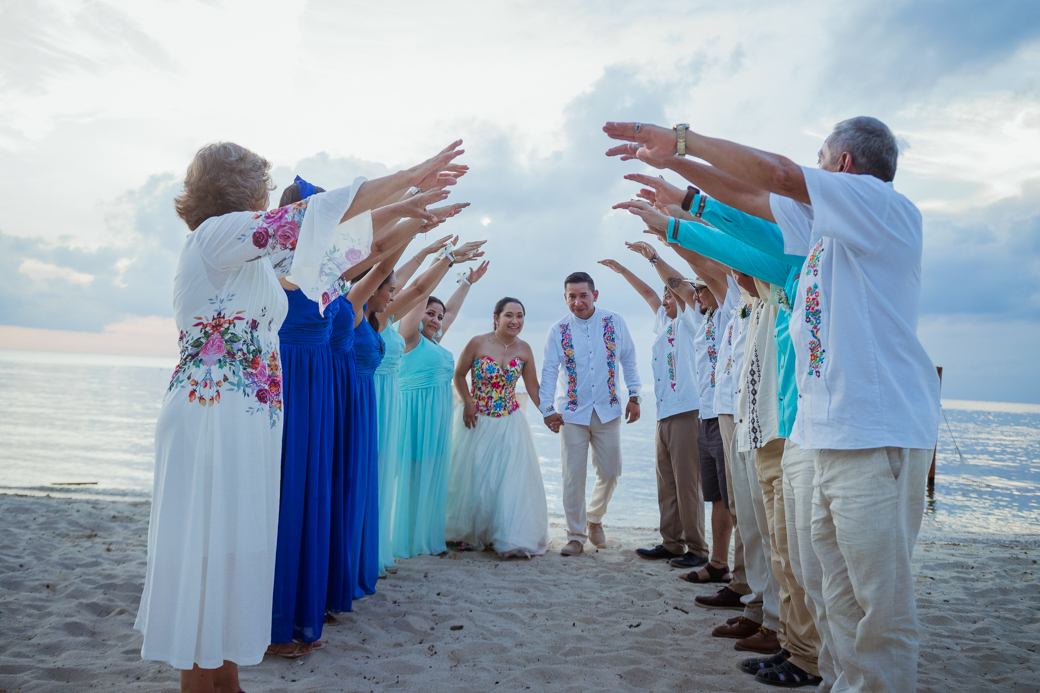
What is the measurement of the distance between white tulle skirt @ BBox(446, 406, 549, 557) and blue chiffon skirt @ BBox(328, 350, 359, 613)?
7.41 feet

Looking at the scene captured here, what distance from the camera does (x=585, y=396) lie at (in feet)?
21.1

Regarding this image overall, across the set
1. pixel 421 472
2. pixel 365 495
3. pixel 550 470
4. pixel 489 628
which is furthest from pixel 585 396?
pixel 550 470

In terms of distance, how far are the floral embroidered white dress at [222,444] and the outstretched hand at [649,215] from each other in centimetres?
134

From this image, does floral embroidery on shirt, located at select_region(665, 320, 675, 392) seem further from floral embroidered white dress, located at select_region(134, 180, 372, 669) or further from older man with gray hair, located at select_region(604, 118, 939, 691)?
floral embroidered white dress, located at select_region(134, 180, 372, 669)

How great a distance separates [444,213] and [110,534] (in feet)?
16.1

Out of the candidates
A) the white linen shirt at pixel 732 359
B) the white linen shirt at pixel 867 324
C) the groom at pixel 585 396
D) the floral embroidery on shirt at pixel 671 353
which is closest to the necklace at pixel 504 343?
the groom at pixel 585 396

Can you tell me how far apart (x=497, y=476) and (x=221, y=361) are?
13.5 ft

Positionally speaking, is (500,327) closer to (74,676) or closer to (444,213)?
(444,213)

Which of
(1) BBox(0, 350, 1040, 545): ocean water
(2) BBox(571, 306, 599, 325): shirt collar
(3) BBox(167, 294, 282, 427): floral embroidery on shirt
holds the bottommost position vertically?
(1) BBox(0, 350, 1040, 545): ocean water

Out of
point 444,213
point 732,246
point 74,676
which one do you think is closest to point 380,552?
point 74,676

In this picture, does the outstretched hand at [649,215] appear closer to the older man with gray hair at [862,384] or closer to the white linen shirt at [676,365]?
the older man with gray hair at [862,384]

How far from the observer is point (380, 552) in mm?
4941

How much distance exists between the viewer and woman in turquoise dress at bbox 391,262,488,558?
563cm

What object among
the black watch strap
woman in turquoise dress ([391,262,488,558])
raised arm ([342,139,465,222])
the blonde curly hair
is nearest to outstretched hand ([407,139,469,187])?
raised arm ([342,139,465,222])
